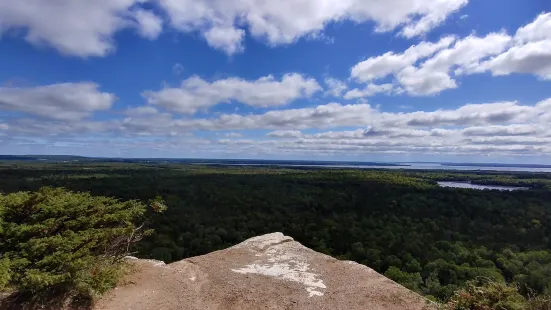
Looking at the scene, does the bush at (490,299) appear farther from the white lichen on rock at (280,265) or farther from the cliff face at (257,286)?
the white lichen on rock at (280,265)

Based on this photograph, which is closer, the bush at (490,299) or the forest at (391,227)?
the bush at (490,299)

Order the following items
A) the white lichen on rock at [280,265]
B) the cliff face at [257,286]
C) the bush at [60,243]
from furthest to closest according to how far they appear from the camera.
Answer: the white lichen on rock at [280,265] → the cliff face at [257,286] → the bush at [60,243]

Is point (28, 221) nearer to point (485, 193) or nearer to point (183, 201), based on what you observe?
point (183, 201)

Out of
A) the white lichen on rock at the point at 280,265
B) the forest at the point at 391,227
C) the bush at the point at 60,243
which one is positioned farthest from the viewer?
the forest at the point at 391,227

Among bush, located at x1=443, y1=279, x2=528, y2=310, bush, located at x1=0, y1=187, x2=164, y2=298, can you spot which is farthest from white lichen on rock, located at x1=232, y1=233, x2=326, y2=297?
bush, located at x1=0, y1=187, x2=164, y2=298

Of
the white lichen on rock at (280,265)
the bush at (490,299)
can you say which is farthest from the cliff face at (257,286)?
the bush at (490,299)

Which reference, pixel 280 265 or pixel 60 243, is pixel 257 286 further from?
pixel 60 243

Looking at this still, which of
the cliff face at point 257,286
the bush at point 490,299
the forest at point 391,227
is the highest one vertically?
the bush at point 490,299

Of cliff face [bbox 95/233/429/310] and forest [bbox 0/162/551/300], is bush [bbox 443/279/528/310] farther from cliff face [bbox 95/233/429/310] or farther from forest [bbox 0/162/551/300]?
forest [bbox 0/162/551/300]
